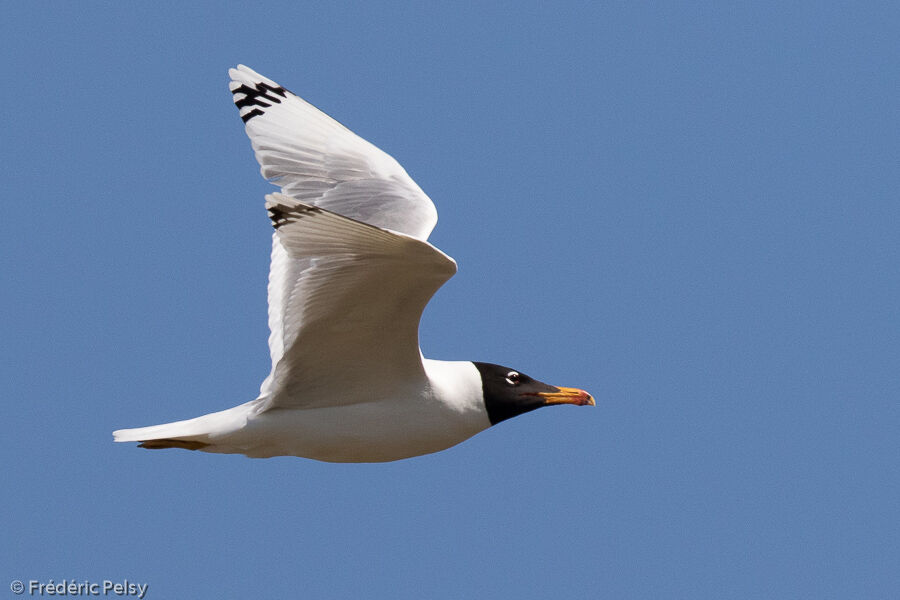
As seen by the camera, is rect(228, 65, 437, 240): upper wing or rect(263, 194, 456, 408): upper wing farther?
rect(228, 65, 437, 240): upper wing

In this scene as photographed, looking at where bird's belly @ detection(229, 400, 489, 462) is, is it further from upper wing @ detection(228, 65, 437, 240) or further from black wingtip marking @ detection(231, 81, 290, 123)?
black wingtip marking @ detection(231, 81, 290, 123)

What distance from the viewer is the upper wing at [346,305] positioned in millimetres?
6500

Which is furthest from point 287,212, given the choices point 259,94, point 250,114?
point 259,94

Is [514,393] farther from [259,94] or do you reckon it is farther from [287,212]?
[259,94]

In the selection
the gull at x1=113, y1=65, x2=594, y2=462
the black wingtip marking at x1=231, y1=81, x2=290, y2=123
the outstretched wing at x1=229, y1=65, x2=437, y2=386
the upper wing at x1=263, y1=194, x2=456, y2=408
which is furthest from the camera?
the black wingtip marking at x1=231, y1=81, x2=290, y2=123

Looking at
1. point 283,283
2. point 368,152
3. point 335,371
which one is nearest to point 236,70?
point 368,152

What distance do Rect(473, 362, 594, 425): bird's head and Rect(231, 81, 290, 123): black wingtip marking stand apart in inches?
101

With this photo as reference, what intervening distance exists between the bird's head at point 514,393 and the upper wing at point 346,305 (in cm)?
57

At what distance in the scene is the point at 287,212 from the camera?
6406 millimetres

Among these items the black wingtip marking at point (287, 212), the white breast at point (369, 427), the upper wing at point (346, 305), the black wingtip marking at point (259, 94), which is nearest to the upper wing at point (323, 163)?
the black wingtip marking at point (259, 94)

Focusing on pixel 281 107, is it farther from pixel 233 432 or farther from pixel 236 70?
pixel 233 432

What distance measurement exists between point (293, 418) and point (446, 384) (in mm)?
956

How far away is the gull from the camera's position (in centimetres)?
666

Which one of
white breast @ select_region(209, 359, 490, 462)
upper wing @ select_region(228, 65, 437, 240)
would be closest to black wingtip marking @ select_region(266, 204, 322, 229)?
white breast @ select_region(209, 359, 490, 462)
